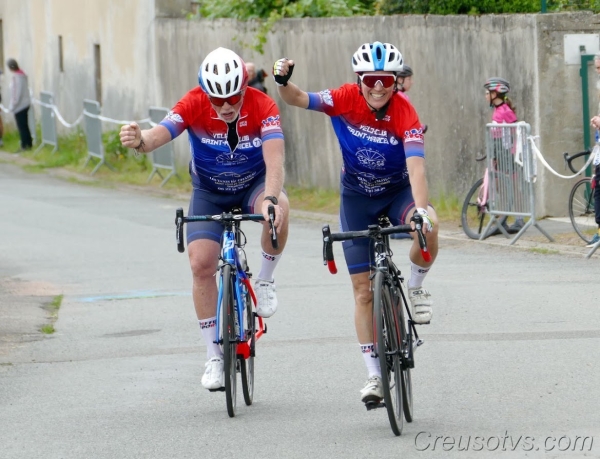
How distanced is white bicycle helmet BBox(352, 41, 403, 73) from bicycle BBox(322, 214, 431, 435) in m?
0.84

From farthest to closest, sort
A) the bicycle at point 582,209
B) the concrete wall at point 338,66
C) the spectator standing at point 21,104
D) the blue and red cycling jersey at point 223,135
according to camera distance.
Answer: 1. the spectator standing at point 21,104
2. the concrete wall at point 338,66
3. the bicycle at point 582,209
4. the blue and red cycling jersey at point 223,135

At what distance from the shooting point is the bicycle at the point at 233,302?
7.38 metres

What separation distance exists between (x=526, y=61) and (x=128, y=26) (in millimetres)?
12015

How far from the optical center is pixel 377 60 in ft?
23.5

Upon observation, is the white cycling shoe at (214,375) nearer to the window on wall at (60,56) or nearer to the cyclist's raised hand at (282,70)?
the cyclist's raised hand at (282,70)

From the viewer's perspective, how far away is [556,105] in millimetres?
16312

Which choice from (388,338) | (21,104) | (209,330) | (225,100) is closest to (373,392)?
(388,338)

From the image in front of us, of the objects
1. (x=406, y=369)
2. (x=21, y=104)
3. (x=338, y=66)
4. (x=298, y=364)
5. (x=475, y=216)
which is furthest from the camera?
(x=21, y=104)

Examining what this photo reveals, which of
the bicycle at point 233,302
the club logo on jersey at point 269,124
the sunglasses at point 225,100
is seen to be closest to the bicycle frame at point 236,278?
the bicycle at point 233,302

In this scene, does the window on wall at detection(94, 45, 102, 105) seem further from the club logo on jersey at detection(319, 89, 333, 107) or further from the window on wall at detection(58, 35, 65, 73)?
the club logo on jersey at detection(319, 89, 333, 107)

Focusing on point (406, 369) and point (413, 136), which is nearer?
point (406, 369)

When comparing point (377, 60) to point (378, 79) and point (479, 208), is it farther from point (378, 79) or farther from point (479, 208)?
point (479, 208)

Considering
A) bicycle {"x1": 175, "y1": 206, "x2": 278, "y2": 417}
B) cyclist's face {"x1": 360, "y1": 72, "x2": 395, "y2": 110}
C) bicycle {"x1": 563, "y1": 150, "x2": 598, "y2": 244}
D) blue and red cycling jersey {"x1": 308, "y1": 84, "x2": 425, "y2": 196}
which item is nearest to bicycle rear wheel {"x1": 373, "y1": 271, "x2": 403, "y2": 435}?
blue and red cycling jersey {"x1": 308, "y1": 84, "x2": 425, "y2": 196}

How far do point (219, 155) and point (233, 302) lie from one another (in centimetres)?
85
